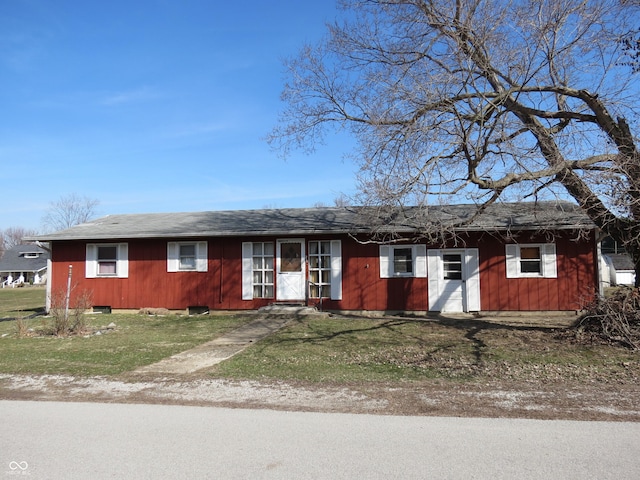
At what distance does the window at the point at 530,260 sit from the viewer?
625 inches

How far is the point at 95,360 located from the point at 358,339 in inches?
221

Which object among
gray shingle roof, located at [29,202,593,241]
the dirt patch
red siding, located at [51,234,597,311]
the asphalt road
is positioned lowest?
the dirt patch

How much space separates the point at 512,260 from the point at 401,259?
358 cm

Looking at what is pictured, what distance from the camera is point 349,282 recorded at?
54.5 ft

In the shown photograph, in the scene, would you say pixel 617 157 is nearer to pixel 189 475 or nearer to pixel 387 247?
pixel 387 247

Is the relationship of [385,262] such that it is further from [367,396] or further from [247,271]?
[367,396]

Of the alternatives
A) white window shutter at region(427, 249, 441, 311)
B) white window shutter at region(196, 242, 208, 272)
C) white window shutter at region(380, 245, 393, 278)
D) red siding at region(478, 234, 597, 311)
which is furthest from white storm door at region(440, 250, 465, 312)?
white window shutter at region(196, 242, 208, 272)

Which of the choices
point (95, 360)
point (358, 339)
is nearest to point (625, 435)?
point (358, 339)

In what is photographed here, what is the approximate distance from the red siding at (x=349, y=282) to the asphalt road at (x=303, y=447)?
425 inches

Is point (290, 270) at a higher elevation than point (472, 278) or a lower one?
higher

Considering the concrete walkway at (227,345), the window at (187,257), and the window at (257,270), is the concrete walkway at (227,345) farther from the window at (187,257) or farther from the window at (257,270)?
the window at (187,257)

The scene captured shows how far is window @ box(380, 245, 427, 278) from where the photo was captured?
1639 cm

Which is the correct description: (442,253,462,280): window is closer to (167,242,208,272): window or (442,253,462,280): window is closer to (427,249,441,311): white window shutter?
(427,249,441,311): white window shutter

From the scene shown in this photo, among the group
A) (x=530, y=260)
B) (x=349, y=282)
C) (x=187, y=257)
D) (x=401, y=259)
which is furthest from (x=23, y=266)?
(x=530, y=260)
